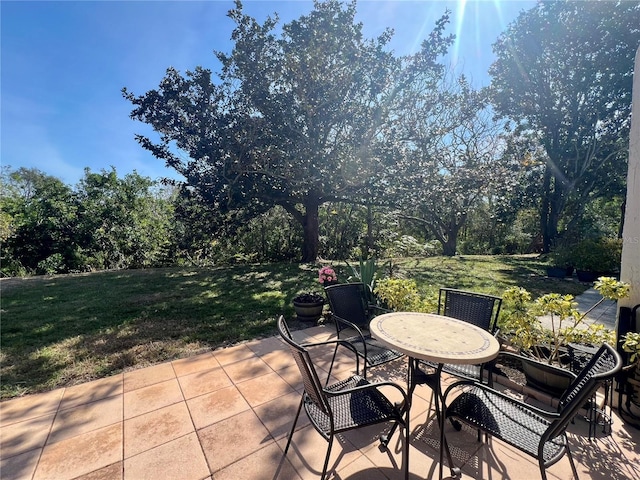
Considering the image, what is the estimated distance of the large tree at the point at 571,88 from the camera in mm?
10336

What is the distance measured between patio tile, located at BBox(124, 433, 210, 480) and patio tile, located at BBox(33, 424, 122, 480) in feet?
0.53

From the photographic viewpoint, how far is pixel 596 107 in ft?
37.1

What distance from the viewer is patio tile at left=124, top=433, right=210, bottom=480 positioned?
1685mm

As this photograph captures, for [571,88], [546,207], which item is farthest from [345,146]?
[546,207]

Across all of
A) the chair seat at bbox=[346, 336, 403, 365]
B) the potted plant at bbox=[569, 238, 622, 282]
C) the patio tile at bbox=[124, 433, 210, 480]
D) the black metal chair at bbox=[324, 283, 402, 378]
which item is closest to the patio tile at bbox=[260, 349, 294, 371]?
the black metal chair at bbox=[324, 283, 402, 378]

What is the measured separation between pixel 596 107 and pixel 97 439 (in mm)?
16776

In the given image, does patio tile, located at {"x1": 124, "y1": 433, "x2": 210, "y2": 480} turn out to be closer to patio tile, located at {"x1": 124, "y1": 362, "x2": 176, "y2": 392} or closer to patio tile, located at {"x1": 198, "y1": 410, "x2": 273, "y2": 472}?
patio tile, located at {"x1": 198, "y1": 410, "x2": 273, "y2": 472}

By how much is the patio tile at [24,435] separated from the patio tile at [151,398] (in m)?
0.49

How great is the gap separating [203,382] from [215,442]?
87cm

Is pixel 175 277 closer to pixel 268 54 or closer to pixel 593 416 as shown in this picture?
pixel 268 54

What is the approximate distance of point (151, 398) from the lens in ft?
8.10

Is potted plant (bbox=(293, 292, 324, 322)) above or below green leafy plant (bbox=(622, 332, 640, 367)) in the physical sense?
below

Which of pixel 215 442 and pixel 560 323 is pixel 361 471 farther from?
pixel 560 323

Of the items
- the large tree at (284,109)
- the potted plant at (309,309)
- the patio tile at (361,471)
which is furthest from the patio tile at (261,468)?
the large tree at (284,109)
